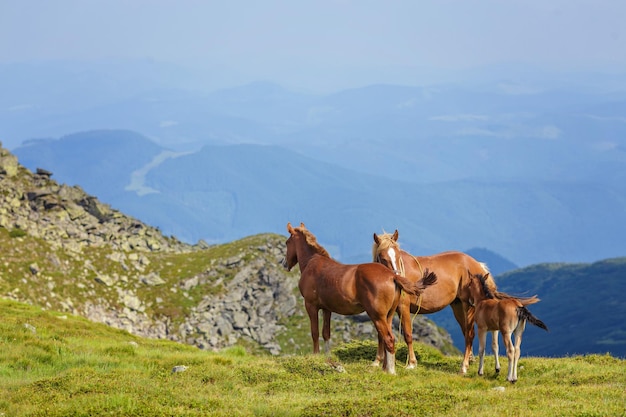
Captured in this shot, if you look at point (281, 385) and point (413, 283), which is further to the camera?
point (413, 283)

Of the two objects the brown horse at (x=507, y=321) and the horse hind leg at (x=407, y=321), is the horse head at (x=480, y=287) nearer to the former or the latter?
the brown horse at (x=507, y=321)

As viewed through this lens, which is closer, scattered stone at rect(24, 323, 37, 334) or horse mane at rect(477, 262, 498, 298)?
horse mane at rect(477, 262, 498, 298)

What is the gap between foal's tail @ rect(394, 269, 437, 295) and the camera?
21.9 meters

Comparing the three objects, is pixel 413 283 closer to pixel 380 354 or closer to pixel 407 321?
pixel 407 321

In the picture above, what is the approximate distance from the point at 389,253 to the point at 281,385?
5.33m

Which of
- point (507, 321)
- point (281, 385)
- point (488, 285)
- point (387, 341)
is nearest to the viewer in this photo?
point (281, 385)

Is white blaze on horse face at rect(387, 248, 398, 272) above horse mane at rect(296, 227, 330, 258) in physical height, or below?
below

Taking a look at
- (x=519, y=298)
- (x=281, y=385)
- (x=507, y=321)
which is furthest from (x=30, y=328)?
(x=519, y=298)

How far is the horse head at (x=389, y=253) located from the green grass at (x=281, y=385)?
122 inches

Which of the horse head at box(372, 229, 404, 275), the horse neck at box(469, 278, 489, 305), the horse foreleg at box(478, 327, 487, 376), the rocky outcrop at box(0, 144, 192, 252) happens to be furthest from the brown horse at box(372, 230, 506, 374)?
the rocky outcrop at box(0, 144, 192, 252)

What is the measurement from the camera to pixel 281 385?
68.0 feet

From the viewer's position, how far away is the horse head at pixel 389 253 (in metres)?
23.2

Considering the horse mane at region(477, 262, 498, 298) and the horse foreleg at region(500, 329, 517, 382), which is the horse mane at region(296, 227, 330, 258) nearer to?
the horse mane at region(477, 262, 498, 298)

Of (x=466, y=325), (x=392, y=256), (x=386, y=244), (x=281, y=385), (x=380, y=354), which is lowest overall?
(x=281, y=385)
